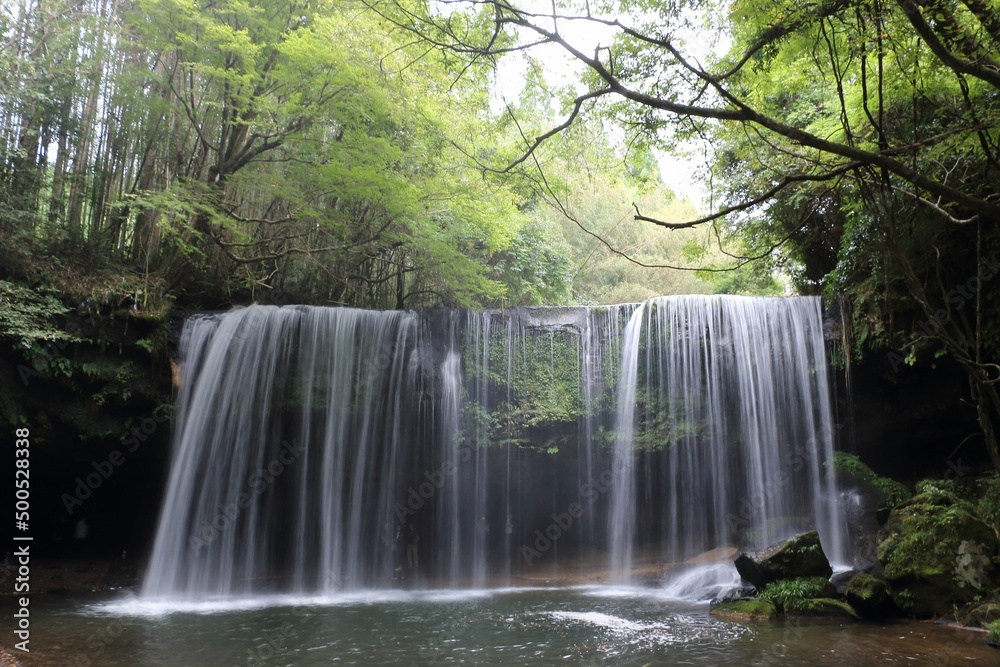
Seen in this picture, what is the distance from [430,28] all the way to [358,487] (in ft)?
28.3

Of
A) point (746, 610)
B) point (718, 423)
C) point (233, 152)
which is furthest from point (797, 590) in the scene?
point (233, 152)

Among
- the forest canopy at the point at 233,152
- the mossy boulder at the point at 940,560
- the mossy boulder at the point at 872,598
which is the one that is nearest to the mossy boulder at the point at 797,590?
the mossy boulder at the point at 872,598

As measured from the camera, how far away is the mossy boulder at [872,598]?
757 centimetres

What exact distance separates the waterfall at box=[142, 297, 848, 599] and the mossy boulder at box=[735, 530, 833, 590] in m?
2.10

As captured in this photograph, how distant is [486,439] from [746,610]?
5794 mm

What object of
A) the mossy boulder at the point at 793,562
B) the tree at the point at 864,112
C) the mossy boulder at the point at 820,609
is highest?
the tree at the point at 864,112

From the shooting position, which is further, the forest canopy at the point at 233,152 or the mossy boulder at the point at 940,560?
the forest canopy at the point at 233,152

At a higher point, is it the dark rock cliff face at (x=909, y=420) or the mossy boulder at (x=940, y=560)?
the dark rock cliff face at (x=909, y=420)

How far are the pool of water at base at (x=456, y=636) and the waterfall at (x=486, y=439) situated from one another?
2202mm

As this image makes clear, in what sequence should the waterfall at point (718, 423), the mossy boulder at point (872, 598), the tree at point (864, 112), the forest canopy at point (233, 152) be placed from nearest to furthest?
the tree at point (864, 112), the mossy boulder at point (872, 598), the forest canopy at point (233, 152), the waterfall at point (718, 423)

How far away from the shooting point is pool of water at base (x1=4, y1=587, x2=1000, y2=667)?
6.03 metres

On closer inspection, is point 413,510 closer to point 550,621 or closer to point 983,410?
point 550,621

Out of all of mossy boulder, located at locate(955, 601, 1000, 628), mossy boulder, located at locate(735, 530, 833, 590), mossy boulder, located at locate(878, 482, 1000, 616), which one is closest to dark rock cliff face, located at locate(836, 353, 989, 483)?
mossy boulder, located at locate(878, 482, 1000, 616)

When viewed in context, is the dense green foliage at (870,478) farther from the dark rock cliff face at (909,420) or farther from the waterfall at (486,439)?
the dark rock cliff face at (909,420)
